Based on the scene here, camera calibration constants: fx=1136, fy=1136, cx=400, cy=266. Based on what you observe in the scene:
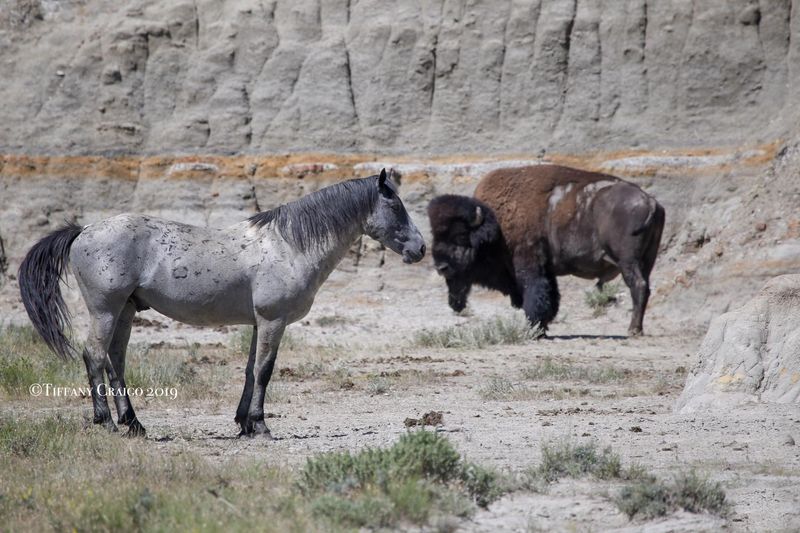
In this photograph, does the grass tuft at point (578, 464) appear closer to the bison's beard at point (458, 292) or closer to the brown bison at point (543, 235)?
the brown bison at point (543, 235)

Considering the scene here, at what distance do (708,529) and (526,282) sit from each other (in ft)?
37.8

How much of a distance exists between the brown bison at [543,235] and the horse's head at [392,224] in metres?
8.11

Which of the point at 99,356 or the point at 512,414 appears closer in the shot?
the point at 99,356

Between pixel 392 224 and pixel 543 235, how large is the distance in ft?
30.0

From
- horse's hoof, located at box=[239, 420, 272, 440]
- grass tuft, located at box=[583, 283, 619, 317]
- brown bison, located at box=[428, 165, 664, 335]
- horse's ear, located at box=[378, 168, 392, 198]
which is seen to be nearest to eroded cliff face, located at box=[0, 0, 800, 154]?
grass tuft, located at box=[583, 283, 619, 317]

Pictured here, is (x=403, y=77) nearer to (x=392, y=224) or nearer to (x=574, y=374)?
(x=574, y=374)

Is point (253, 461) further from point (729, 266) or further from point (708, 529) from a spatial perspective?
point (729, 266)

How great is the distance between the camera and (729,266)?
19188 millimetres

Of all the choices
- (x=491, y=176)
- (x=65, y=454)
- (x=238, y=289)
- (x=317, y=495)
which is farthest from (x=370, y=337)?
(x=317, y=495)

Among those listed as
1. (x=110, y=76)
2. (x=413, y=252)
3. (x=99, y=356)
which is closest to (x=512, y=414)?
(x=413, y=252)

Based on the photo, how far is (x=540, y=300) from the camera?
17734 mm

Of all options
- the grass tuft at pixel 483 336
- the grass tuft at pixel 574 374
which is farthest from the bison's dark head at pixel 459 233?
the grass tuft at pixel 574 374

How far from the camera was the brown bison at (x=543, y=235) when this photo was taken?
17812 millimetres

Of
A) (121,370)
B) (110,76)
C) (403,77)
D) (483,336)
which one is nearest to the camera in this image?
(121,370)
